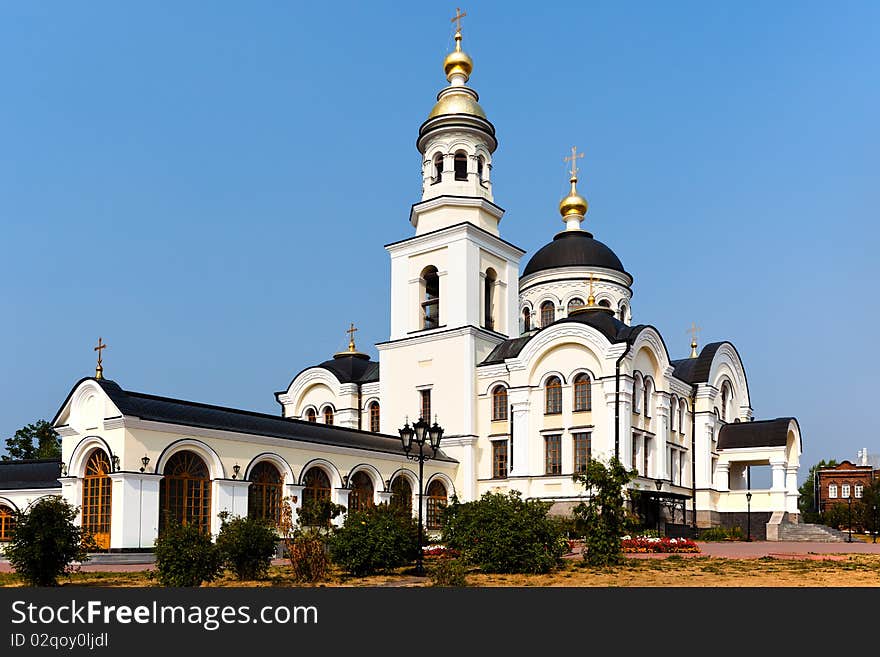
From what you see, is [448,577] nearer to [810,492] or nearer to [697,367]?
[697,367]

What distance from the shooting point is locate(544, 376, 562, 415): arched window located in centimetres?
3412

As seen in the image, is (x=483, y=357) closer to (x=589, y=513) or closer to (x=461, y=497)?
Answer: (x=461, y=497)

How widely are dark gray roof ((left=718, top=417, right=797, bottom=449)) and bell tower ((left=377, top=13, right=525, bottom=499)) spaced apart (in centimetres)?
1061

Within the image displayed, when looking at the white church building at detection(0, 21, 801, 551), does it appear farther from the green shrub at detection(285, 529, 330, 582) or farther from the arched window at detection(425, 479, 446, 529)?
the green shrub at detection(285, 529, 330, 582)

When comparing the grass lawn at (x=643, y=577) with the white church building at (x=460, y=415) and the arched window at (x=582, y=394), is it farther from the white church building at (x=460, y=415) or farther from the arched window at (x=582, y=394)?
the arched window at (x=582, y=394)

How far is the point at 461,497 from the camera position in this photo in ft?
116

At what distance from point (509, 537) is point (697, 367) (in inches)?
953

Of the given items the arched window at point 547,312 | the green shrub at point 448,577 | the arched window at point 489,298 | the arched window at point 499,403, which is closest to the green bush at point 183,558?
the green shrub at point 448,577

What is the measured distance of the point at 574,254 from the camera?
149 feet

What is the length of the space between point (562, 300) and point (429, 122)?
1176 cm

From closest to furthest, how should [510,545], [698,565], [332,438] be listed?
[510,545]
[698,565]
[332,438]

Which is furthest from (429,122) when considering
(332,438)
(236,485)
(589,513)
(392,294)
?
(589,513)

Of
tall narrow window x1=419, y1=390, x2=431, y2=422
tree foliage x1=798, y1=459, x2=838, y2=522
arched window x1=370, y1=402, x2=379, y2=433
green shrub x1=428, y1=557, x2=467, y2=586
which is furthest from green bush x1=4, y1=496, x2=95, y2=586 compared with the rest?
tree foliage x1=798, y1=459, x2=838, y2=522

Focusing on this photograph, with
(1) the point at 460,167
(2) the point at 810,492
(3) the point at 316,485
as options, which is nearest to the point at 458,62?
(1) the point at 460,167
